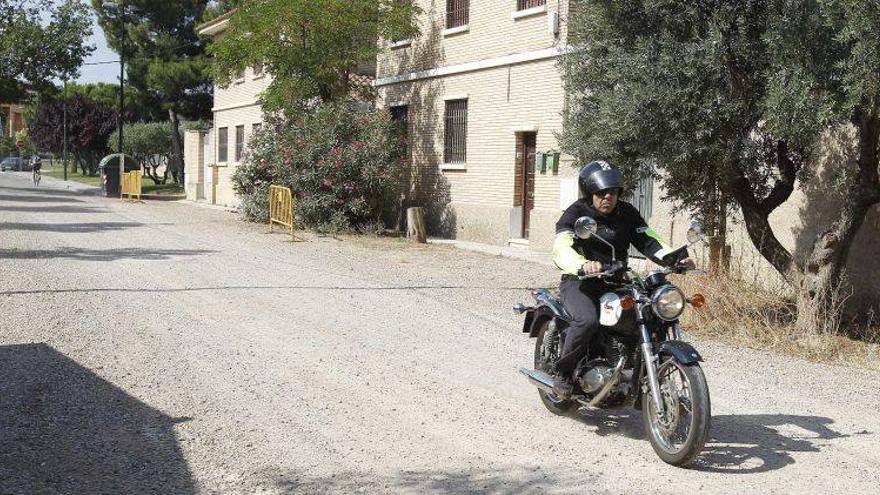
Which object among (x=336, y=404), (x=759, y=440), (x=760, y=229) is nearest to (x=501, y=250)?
(x=760, y=229)

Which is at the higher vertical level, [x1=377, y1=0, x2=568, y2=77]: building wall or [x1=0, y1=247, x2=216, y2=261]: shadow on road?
[x1=377, y1=0, x2=568, y2=77]: building wall

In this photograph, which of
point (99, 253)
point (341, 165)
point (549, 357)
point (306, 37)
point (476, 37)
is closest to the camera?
point (549, 357)

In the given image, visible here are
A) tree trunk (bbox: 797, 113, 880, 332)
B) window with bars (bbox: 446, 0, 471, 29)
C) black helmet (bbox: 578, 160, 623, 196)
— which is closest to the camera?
black helmet (bbox: 578, 160, 623, 196)

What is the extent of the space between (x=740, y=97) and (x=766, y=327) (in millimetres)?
2275

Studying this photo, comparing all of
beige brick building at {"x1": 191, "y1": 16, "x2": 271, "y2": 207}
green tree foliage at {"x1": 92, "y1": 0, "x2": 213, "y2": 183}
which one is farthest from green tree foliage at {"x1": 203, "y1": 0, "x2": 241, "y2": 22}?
beige brick building at {"x1": 191, "y1": 16, "x2": 271, "y2": 207}

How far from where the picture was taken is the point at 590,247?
5922 mm

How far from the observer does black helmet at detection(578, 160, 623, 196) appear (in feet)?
18.8

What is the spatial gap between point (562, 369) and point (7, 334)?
208 inches

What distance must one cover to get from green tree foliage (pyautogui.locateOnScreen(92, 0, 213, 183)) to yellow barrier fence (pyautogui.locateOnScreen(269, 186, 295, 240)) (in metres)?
28.7

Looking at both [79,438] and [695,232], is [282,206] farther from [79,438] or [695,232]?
[695,232]

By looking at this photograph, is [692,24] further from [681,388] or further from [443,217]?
[443,217]

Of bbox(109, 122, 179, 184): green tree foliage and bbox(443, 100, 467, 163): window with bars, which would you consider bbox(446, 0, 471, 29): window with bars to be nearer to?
bbox(443, 100, 467, 163): window with bars

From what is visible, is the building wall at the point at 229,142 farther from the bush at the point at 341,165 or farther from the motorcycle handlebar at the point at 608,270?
the motorcycle handlebar at the point at 608,270

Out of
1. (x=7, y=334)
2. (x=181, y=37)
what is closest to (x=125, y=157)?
(x=181, y=37)
